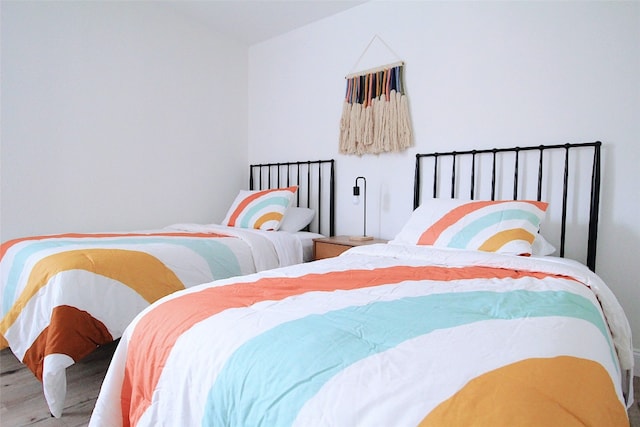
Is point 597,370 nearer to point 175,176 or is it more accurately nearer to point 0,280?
point 0,280

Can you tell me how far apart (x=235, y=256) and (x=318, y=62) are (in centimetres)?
184

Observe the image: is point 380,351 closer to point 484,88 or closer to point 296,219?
point 484,88

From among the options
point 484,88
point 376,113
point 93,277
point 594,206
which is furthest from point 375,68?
point 93,277

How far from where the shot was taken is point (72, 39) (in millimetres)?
2473

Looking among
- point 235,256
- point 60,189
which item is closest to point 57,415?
point 235,256

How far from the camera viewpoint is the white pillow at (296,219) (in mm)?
2830

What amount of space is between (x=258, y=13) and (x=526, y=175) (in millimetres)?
2378

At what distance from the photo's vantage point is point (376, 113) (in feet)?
8.70

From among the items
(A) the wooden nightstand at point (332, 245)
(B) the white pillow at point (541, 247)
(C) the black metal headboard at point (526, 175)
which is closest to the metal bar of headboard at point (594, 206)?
(C) the black metal headboard at point (526, 175)

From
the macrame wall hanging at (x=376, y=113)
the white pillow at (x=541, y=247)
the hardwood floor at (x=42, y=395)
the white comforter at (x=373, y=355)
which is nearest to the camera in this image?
the white comforter at (x=373, y=355)

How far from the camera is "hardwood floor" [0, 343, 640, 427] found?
1.45 metres

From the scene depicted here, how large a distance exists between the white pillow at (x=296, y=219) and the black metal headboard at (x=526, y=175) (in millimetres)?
907

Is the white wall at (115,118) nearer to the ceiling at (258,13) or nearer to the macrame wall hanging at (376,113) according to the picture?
the ceiling at (258,13)

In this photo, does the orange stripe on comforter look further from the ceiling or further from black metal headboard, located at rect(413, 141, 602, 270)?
the ceiling
